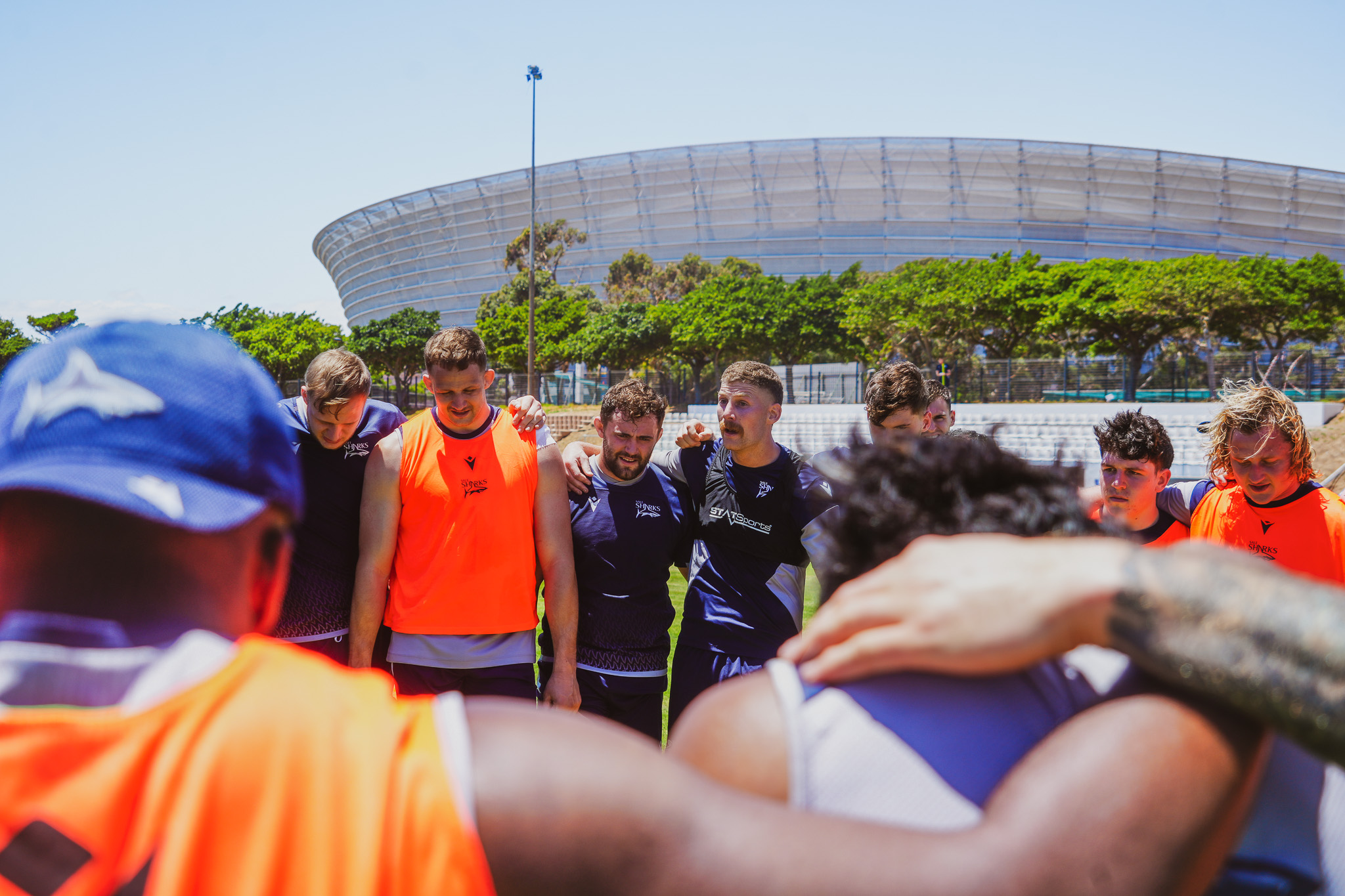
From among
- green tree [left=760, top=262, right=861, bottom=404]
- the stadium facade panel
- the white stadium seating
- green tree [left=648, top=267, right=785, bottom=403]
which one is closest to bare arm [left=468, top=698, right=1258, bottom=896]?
the white stadium seating

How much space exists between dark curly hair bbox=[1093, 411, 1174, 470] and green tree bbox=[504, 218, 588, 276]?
216 ft

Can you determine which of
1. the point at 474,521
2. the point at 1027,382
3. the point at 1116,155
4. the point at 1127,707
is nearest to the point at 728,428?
the point at 474,521

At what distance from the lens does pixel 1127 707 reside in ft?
Result: 3.20

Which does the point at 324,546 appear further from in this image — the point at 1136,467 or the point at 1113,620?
the point at 1136,467

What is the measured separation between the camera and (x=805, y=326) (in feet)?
163

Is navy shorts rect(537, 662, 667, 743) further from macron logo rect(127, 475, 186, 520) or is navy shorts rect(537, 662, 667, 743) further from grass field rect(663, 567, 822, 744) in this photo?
macron logo rect(127, 475, 186, 520)

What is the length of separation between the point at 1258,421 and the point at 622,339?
4711 centimetres

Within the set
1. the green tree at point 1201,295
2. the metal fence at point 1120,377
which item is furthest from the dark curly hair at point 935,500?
the green tree at point 1201,295

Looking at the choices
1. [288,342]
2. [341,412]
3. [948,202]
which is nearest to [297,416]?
[341,412]

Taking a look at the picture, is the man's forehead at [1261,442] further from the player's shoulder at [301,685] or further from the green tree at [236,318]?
the green tree at [236,318]

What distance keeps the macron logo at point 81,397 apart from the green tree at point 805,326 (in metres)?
48.5

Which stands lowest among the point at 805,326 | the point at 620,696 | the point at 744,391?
the point at 620,696

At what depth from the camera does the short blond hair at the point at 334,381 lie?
4.41 meters

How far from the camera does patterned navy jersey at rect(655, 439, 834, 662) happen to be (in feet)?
14.6
